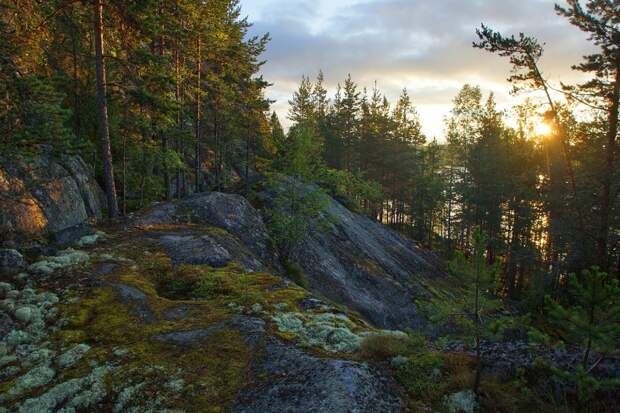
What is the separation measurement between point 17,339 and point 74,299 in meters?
1.51

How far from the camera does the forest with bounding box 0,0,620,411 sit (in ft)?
18.8

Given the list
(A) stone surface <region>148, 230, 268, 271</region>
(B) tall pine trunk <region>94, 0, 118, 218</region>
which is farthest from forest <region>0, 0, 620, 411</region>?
(A) stone surface <region>148, 230, 268, 271</region>

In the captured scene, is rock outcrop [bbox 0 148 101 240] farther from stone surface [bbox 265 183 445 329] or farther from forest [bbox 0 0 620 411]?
stone surface [bbox 265 183 445 329]

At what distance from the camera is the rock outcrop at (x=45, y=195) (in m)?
11.7

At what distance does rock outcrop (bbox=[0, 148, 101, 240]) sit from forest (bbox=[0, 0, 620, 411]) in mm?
1627

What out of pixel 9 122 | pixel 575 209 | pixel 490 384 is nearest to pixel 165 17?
pixel 9 122

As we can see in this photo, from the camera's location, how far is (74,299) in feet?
26.9

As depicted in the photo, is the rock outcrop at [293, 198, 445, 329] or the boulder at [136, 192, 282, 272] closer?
the boulder at [136, 192, 282, 272]

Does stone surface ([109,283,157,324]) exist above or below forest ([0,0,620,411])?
below

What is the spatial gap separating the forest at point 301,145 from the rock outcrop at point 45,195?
5.34 feet

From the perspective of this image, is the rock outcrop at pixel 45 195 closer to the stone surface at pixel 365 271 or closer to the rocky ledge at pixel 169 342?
the rocky ledge at pixel 169 342

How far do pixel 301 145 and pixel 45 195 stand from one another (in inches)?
431

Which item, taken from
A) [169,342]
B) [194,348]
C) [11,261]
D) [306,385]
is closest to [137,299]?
[169,342]

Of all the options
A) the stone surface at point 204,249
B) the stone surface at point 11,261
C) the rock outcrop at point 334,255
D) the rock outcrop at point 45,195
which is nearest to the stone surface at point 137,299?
the stone surface at point 11,261
